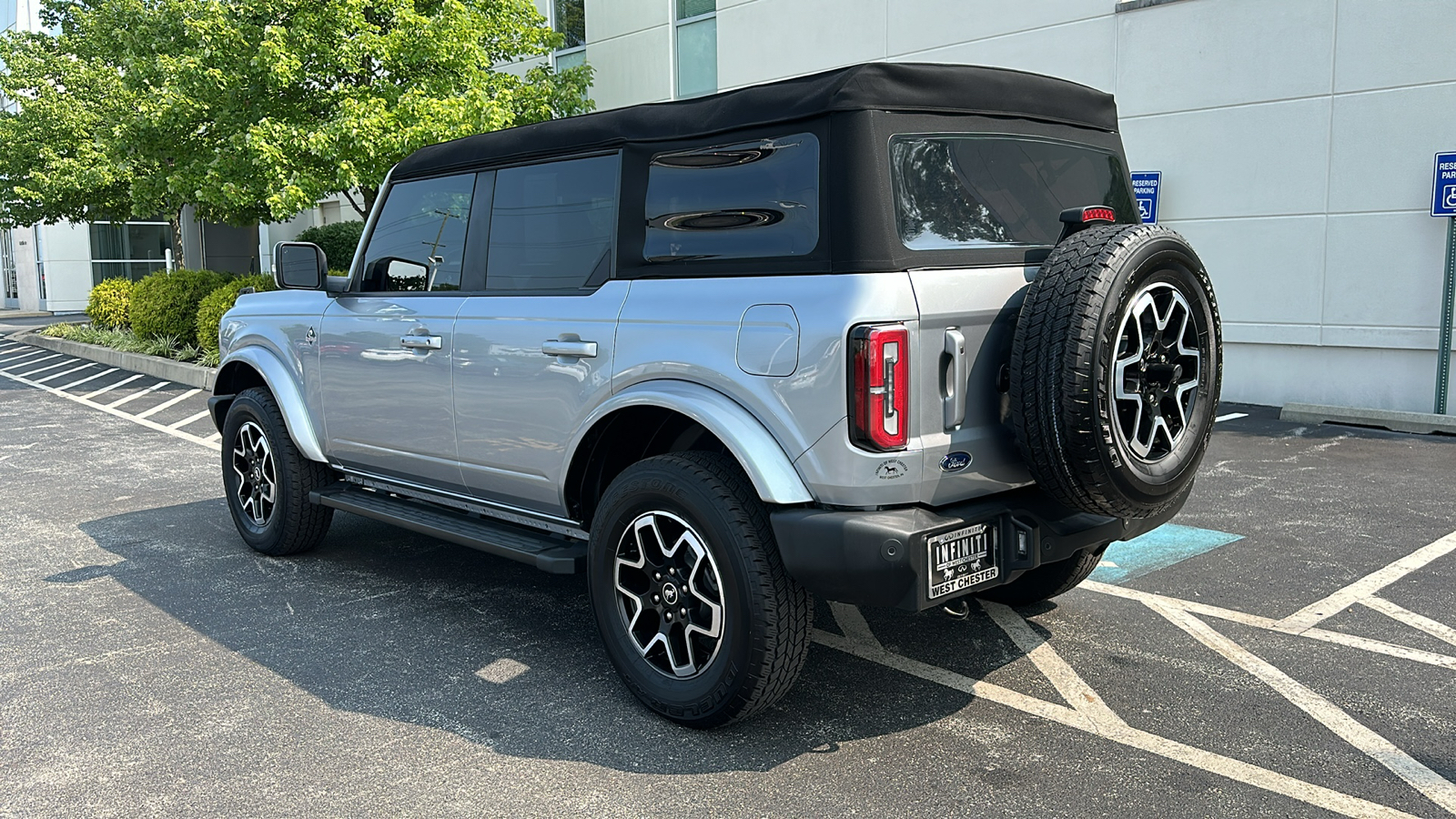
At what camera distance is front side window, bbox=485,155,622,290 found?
166 inches

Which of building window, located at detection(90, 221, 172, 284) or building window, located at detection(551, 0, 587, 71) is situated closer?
building window, located at detection(551, 0, 587, 71)

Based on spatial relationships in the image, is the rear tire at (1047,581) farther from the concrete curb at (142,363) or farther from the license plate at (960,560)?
the concrete curb at (142,363)

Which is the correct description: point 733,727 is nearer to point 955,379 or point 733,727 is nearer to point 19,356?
point 955,379

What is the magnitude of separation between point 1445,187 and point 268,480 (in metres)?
9.68

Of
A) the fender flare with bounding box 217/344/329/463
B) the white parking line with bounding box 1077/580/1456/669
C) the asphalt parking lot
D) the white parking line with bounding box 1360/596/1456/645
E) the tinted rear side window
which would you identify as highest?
the tinted rear side window

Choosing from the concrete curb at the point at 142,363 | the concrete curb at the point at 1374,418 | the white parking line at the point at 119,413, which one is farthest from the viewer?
the concrete curb at the point at 142,363

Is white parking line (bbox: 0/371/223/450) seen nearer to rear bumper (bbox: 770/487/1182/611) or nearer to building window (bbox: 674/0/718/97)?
rear bumper (bbox: 770/487/1182/611)

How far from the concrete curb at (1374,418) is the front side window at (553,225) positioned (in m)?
8.44

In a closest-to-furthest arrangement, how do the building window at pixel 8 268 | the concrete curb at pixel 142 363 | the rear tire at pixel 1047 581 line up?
the rear tire at pixel 1047 581
the concrete curb at pixel 142 363
the building window at pixel 8 268

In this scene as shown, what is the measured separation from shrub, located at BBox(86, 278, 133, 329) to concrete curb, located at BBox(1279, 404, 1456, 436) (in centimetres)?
1879

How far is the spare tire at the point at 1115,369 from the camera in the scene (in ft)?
10.7

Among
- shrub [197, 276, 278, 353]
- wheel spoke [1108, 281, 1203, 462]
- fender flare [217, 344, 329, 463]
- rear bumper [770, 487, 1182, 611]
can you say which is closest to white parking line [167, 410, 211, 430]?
shrub [197, 276, 278, 353]

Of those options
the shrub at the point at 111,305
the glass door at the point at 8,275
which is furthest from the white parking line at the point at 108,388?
the glass door at the point at 8,275

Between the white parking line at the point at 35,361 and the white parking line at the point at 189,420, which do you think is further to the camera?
the white parking line at the point at 35,361
